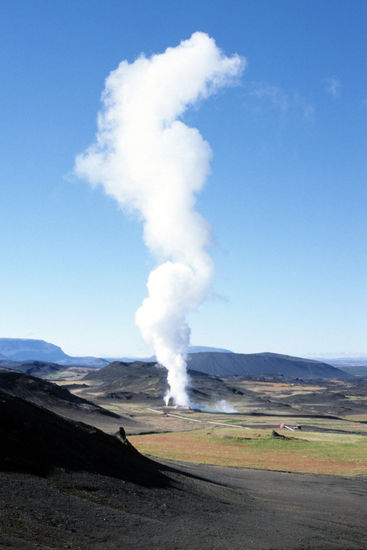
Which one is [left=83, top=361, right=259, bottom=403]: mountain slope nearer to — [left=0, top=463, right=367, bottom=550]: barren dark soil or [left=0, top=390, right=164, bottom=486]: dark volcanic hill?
[left=0, top=390, right=164, bottom=486]: dark volcanic hill

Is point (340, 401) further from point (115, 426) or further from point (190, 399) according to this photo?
point (115, 426)

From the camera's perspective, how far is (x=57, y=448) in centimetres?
3130

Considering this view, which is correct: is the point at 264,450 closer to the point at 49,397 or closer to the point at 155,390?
the point at 49,397

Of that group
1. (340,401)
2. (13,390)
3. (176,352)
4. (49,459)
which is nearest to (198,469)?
(49,459)

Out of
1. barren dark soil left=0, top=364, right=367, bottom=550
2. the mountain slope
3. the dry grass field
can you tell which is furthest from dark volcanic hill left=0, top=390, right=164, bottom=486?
the mountain slope

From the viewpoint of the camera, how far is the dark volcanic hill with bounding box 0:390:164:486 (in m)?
28.1

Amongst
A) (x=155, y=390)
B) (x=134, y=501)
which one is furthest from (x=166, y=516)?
(x=155, y=390)

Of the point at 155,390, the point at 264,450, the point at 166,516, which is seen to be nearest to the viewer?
the point at 166,516

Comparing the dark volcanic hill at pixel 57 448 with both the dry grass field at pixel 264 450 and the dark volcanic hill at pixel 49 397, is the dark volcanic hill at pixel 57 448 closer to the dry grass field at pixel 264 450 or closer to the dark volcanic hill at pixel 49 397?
the dry grass field at pixel 264 450

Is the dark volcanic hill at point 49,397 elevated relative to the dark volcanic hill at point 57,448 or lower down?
lower down

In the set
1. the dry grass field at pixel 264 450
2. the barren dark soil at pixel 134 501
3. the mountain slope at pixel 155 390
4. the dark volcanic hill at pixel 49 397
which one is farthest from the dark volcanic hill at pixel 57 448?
the mountain slope at pixel 155 390

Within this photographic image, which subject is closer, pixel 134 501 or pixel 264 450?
pixel 134 501

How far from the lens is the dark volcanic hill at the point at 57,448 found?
92.3ft

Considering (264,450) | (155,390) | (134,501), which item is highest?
(134,501)
